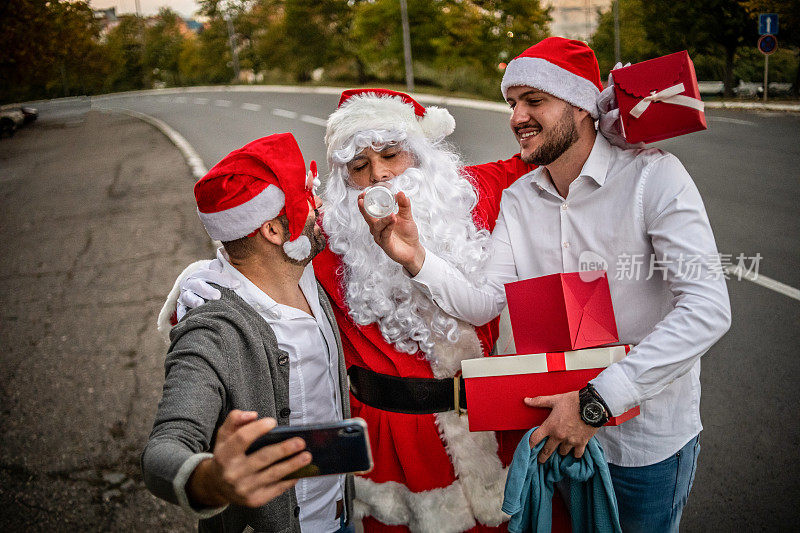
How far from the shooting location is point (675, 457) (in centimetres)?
203

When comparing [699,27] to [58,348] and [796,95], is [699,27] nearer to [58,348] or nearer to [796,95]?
[796,95]

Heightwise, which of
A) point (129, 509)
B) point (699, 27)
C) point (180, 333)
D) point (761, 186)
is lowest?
point (129, 509)

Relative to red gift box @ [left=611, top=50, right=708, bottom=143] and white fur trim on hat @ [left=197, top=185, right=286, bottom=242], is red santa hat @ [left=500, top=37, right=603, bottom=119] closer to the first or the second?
red gift box @ [left=611, top=50, right=708, bottom=143]

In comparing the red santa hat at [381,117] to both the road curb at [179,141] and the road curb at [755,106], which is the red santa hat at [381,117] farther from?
the road curb at [755,106]

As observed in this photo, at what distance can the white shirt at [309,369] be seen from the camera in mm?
2010

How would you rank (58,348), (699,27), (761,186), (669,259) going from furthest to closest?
(699,27), (761,186), (58,348), (669,259)

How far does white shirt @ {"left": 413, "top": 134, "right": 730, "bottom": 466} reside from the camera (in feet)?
5.75

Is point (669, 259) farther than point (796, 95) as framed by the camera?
No

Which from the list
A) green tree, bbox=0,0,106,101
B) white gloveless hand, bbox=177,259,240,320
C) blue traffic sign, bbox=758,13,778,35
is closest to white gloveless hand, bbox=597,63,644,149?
white gloveless hand, bbox=177,259,240,320

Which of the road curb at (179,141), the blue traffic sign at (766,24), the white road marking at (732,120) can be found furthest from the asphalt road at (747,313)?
the blue traffic sign at (766,24)

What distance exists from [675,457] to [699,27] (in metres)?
22.0

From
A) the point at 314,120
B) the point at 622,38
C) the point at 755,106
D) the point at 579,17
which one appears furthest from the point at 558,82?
the point at 579,17

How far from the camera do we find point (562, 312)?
178 centimetres

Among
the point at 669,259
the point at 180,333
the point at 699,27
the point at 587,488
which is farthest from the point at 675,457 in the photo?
the point at 699,27
